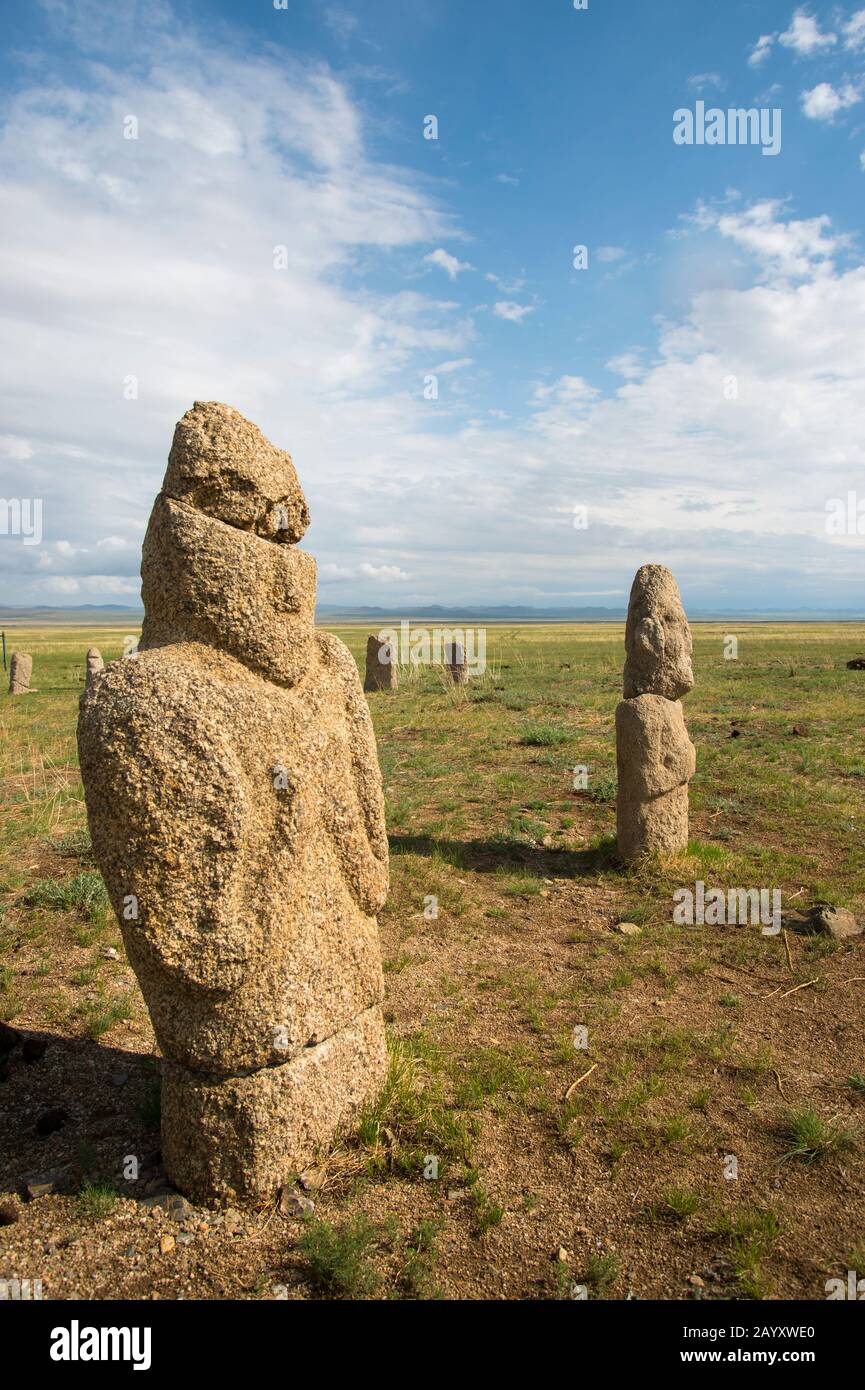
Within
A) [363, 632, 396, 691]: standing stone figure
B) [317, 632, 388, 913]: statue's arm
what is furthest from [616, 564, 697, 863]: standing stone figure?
[363, 632, 396, 691]: standing stone figure

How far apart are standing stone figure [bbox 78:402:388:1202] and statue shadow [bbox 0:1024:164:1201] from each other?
368 mm

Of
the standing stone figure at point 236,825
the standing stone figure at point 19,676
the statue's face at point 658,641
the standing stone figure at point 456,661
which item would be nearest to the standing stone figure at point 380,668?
the standing stone figure at point 456,661

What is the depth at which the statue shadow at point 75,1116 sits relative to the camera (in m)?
3.62

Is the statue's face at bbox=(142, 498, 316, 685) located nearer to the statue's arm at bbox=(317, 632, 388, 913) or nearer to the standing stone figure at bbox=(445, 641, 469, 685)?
the statue's arm at bbox=(317, 632, 388, 913)

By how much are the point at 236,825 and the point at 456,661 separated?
1930 cm

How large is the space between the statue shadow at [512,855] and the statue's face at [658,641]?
5.43 feet

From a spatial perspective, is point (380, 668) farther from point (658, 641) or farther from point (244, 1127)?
point (244, 1127)

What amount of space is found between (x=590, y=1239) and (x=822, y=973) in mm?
3227

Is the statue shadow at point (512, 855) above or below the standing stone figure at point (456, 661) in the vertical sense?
below

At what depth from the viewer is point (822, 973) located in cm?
582

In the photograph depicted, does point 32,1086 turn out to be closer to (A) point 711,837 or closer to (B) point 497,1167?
(B) point 497,1167

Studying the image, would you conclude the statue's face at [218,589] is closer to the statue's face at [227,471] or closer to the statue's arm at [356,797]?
Result: the statue's face at [227,471]

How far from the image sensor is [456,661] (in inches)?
885
